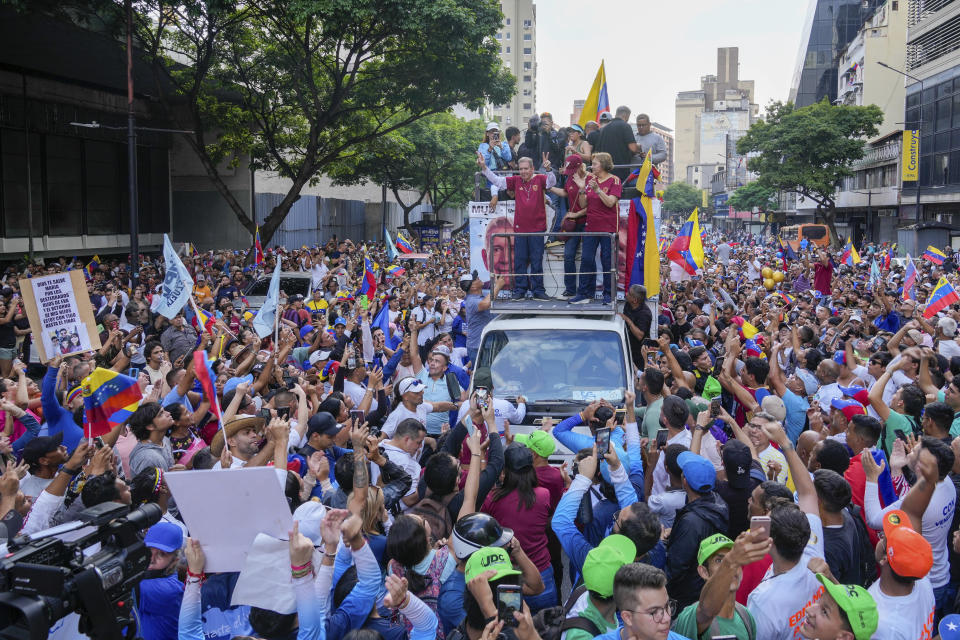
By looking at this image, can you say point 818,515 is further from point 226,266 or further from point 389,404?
point 226,266

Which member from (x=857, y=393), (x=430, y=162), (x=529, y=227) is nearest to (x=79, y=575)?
(x=857, y=393)

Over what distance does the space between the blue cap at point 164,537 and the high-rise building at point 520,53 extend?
12404 cm

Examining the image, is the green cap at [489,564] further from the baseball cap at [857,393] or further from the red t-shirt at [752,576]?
the baseball cap at [857,393]

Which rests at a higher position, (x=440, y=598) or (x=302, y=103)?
(x=302, y=103)

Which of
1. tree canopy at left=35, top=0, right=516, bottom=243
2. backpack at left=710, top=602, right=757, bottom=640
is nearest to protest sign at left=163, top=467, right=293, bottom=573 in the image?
backpack at left=710, top=602, right=757, bottom=640

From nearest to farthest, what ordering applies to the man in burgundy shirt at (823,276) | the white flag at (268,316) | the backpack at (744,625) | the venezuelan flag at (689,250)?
1. the backpack at (744,625)
2. the white flag at (268,316)
3. the venezuelan flag at (689,250)
4. the man in burgundy shirt at (823,276)

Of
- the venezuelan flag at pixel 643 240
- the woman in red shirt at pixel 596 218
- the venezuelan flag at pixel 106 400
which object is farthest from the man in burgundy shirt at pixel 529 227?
the venezuelan flag at pixel 106 400

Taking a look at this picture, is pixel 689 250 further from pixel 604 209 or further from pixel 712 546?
pixel 712 546

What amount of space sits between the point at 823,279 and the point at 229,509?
15.9 m

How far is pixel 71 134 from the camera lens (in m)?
28.4

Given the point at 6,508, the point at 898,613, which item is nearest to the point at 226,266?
the point at 6,508

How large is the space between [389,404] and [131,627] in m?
5.13

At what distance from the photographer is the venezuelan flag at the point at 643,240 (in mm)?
10758

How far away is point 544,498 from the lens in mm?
5090
